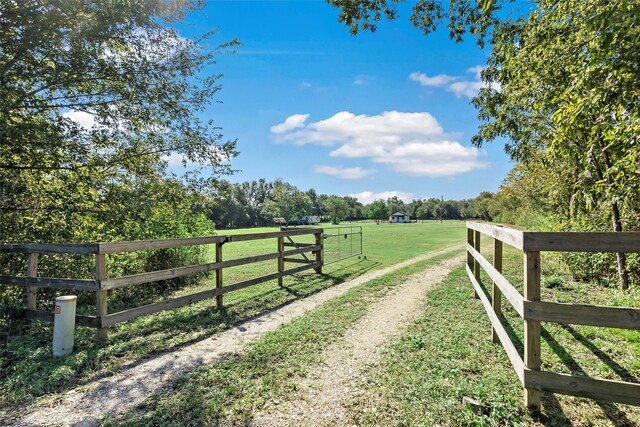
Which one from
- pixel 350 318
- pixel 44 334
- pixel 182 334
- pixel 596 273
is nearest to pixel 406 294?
pixel 350 318

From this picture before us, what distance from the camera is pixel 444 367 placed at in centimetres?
384

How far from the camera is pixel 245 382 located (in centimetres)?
364

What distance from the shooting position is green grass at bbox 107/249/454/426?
3.01 m

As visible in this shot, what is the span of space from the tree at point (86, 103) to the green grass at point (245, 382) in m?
4.56

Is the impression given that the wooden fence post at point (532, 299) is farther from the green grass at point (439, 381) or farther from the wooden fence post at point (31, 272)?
the wooden fence post at point (31, 272)

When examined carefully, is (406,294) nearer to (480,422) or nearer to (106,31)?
(480,422)

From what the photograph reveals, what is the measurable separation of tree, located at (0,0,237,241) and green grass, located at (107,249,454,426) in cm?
456

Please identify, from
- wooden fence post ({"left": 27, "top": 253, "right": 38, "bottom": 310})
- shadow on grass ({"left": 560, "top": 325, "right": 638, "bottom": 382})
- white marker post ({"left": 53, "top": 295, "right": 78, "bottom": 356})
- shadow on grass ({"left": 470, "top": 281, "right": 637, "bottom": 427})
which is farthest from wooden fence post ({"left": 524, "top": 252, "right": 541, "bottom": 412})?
wooden fence post ({"left": 27, "top": 253, "right": 38, "bottom": 310})

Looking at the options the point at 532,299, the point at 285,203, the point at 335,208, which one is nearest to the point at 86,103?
the point at 532,299

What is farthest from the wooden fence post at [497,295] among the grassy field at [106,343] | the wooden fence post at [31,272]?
the wooden fence post at [31,272]

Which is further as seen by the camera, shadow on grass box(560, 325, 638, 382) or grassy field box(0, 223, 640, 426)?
shadow on grass box(560, 325, 638, 382)

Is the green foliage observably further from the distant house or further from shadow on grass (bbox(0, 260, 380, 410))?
the distant house

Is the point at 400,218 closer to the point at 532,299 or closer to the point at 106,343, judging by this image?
the point at 106,343

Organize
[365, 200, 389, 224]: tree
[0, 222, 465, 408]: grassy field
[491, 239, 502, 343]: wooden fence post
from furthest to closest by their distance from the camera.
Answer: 1. [365, 200, 389, 224]: tree
2. [491, 239, 502, 343]: wooden fence post
3. [0, 222, 465, 408]: grassy field
